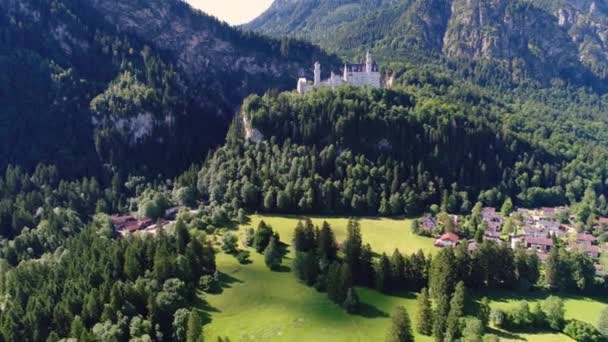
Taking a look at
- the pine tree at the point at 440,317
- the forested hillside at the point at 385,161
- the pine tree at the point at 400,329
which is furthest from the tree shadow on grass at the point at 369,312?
the forested hillside at the point at 385,161

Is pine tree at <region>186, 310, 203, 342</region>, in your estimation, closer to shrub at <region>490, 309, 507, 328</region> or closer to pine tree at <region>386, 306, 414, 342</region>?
pine tree at <region>386, 306, 414, 342</region>

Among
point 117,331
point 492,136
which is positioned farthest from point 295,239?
point 492,136

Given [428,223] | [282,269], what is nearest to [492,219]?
[428,223]

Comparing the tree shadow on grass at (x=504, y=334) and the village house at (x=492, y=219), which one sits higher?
the village house at (x=492, y=219)

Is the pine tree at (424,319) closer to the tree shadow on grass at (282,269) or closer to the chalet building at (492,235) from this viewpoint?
the tree shadow on grass at (282,269)

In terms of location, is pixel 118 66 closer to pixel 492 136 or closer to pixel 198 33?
pixel 198 33

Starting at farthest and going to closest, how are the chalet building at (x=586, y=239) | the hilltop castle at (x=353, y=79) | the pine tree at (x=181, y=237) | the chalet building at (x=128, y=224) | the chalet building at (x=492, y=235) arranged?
the hilltop castle at (x=353, y=79) → the chalet building at (x=128, y=224) → the chalet building at (x=492, y=235) → the chalet building at (x=586, y=239) → the pine tree at (x=181, y=237)

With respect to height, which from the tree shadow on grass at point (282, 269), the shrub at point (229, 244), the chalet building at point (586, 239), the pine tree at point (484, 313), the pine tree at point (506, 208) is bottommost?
the pine tree at point (484, 313)
